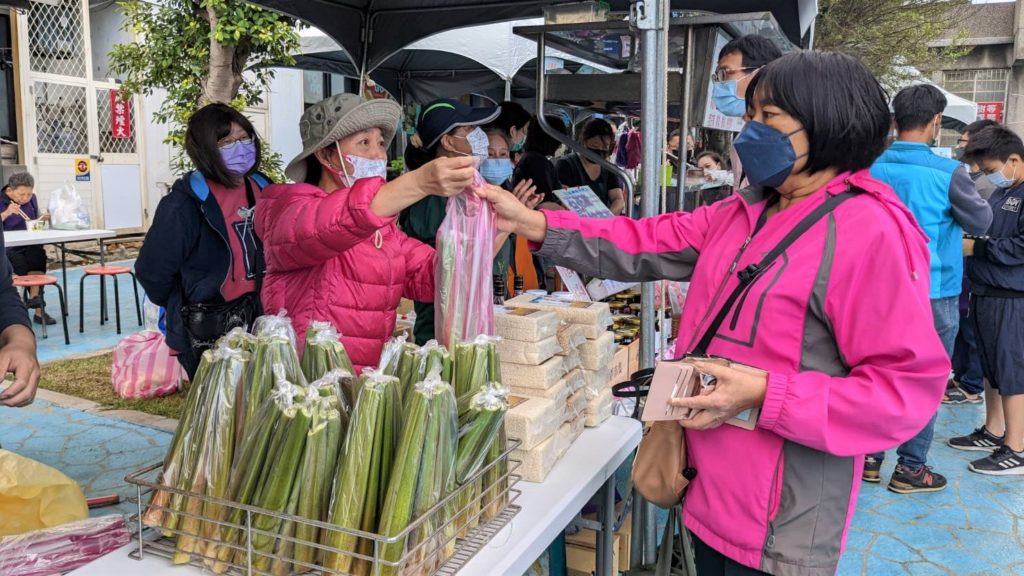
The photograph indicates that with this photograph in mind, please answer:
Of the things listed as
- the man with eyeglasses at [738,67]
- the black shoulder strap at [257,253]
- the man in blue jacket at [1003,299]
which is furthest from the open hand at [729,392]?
the man in blue jacket at [1003,299]

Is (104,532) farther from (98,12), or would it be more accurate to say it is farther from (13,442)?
(98,12)

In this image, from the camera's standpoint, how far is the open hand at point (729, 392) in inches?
57.3

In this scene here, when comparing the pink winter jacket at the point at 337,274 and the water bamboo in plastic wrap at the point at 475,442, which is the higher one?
the pink winter jacket at the point at 337,274

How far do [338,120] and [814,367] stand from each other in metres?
1.52

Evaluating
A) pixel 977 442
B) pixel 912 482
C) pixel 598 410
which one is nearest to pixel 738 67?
pixel 598 410

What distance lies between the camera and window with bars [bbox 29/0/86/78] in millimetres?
10477

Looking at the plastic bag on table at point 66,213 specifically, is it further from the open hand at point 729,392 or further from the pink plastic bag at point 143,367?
the open hand at point 729,392

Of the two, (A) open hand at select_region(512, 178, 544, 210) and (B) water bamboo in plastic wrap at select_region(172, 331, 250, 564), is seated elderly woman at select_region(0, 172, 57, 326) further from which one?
(B) water bamboo in plastic wrap at select_region(172, 331, 250, 564)

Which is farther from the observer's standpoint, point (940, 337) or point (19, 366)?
point (940, 337)

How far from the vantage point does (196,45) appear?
697 cm

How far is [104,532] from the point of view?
1.61 metres

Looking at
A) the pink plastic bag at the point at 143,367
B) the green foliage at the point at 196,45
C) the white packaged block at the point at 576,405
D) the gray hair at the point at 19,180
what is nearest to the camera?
the white packaged block at the point at 576,405

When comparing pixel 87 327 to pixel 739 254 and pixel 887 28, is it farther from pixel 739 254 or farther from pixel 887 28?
pixel 887 28

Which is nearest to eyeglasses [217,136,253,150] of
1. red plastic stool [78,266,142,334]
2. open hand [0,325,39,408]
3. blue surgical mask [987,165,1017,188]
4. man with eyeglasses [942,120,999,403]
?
open hand [0,325,39,408]
